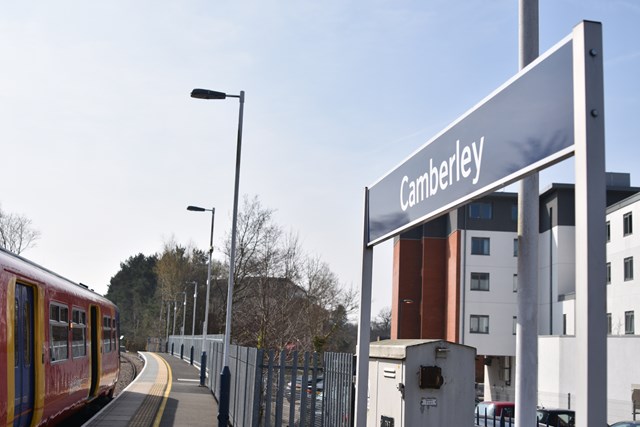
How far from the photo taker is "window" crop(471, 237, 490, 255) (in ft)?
191

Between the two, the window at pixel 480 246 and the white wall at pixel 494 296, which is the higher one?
the window at pixel 480 246

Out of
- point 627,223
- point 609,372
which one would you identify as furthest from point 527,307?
point 627,223

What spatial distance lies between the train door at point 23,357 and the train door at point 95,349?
→ 8.48 meters

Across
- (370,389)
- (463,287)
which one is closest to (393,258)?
(463,287)

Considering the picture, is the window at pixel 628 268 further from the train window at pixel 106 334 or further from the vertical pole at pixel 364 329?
the vertical pole at pixel 364 329

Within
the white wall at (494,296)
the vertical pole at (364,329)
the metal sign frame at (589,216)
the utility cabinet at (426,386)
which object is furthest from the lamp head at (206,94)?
the white wall at (494,296)

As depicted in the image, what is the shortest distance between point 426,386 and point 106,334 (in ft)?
53.9

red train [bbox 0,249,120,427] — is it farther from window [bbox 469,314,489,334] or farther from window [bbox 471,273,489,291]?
window [bbox 471,273,489,291]

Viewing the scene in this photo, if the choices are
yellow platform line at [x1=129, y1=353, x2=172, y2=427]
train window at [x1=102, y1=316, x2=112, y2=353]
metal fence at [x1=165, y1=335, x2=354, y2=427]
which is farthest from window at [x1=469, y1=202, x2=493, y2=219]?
metal fence at [x1=165, y1=335, x2=354, y2=427]

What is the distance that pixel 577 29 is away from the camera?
3.10m

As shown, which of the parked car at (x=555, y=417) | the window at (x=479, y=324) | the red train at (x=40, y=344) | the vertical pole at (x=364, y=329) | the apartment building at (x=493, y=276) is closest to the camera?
the vertical pole at (x=364, y=329)

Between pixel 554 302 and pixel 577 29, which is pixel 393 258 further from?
pixel 577 29

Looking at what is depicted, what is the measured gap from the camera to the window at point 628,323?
4218 cm

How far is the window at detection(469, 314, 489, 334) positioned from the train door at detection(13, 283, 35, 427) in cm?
4856
